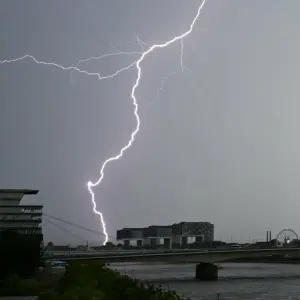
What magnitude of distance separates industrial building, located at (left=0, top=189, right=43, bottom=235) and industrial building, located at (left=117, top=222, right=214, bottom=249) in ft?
184

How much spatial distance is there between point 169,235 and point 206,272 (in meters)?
92.6

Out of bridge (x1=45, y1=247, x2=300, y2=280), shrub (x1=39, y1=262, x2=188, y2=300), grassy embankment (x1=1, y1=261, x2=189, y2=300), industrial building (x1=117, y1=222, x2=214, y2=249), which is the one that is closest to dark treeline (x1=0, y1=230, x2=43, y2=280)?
bridge (x1=45, y1=247, x2=300, y2=280)

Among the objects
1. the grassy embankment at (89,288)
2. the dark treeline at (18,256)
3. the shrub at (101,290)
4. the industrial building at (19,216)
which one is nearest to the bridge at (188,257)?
the dark treeline at (18,256)

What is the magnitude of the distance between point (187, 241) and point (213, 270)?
99.4 metres

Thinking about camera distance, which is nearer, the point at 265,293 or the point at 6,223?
the point at 265,293

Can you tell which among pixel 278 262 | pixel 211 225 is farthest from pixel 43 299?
pixel 211 225

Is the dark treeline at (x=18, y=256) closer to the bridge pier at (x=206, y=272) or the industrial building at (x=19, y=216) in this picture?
the bridge pier at (x=206, y=272)

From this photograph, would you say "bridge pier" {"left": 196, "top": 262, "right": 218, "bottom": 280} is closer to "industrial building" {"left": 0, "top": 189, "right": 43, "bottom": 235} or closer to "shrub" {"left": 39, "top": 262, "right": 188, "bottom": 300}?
"industrial building" {"left": 0, "top": 189, "right": 43, "bottom": 235}

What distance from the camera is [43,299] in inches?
734

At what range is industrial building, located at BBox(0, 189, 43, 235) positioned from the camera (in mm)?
108331

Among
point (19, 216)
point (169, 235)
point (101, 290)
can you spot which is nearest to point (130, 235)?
point (169, 235)

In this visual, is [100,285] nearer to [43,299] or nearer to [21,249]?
[43,299]

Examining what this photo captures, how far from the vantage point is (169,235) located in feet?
588

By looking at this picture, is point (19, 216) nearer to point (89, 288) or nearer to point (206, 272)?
point (206, 272)
